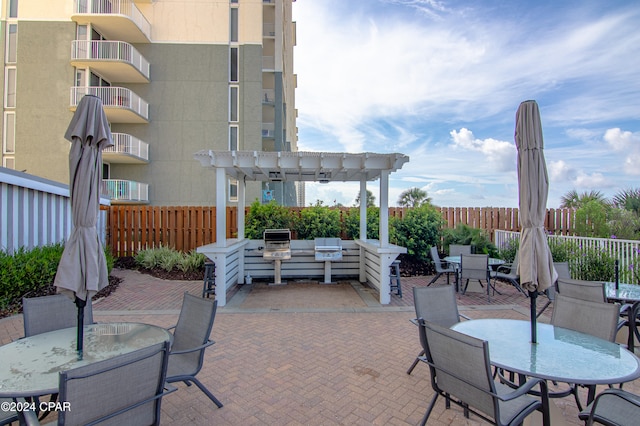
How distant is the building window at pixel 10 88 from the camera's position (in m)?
15.0

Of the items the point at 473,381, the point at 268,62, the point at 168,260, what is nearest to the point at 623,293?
the point at 473,381

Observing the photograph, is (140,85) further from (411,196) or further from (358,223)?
(411,196)

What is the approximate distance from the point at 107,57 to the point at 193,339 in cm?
1713

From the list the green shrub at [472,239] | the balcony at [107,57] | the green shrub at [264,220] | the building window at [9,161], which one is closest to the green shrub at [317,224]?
the green shrub at [264,220]

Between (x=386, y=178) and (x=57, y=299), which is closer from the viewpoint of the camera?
(x=57, y=299)

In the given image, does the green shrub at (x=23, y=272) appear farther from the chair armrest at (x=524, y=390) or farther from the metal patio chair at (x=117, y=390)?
the chair armrest at (x=524, y=390)

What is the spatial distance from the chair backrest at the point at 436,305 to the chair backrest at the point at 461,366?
0.91m

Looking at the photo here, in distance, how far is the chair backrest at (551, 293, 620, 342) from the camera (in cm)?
276

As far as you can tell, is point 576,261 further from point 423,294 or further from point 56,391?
point 56,391

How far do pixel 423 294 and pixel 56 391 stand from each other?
3.06 meters

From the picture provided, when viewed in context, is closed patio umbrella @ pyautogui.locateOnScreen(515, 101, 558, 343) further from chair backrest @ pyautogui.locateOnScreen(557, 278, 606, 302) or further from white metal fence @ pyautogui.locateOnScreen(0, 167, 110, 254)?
white metal fence @ pyautogui.locateOnScreen(0, 167, 110, 254)

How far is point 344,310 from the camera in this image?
19.2ft

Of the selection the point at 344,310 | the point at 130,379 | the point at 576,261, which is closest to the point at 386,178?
the point at 344,310

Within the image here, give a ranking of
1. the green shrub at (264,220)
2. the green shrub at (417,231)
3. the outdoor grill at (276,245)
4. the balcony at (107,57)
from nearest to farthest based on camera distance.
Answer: the outdoor grill at (276,245), the green shrub at (264,220), the green shrub at (417,231), the balcony at (107,57)
